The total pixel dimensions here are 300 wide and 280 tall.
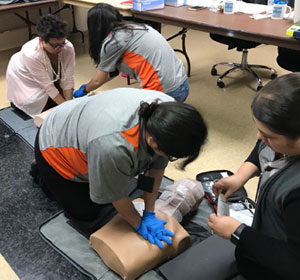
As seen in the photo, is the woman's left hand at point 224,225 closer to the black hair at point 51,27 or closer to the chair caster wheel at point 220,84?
the black hair at point 51,27

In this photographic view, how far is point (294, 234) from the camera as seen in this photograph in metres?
0.83

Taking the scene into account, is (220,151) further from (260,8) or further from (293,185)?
(293,185)

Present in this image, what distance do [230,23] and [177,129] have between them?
1.56 meters

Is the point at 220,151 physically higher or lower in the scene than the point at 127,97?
lower

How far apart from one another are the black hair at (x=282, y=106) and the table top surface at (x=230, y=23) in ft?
4.04

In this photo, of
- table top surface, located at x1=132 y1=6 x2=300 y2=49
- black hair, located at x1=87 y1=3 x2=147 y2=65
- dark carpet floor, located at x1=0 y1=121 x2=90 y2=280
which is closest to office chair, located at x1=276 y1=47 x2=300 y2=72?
table top surface, located at x1=132 y1=6 x2=300 y2=49

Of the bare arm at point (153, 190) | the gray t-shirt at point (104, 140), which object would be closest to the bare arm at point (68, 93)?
the gray t-shirt at point (104, 140)

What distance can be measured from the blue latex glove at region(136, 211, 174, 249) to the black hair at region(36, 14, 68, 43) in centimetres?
140

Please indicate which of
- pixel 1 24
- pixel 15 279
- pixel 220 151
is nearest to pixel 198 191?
pixel 220 151

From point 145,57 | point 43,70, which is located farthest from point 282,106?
point 43,70

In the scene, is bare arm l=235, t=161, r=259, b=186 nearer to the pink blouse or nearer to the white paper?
the white paper

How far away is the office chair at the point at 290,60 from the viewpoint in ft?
7.94

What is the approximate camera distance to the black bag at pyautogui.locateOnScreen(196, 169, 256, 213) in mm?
1729

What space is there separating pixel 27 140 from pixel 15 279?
1203mm
